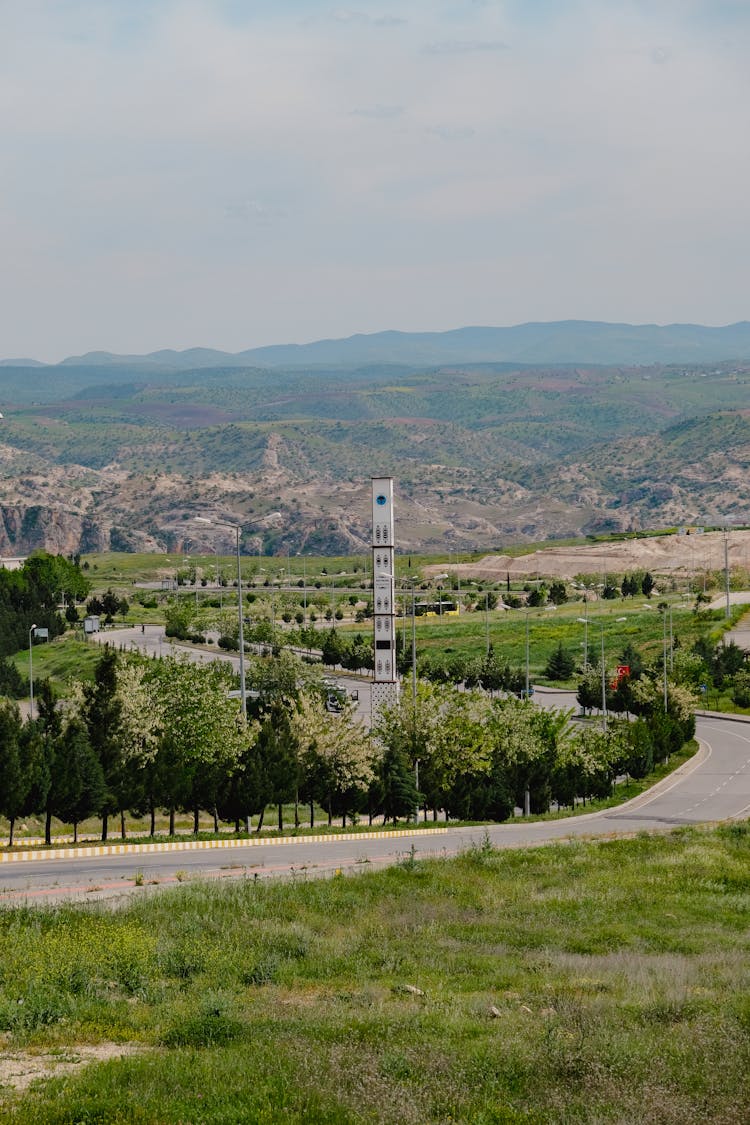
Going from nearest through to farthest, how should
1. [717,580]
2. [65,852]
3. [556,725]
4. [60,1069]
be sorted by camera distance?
[60,1069]
[65,852]
[556,725]
[717,580]

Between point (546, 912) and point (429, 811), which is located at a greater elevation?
point (546, 912)

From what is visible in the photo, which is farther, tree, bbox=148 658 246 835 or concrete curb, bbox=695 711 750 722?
concrete curb, bbox=695 711 750 722

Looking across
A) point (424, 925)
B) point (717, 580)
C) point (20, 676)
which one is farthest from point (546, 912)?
point (717, 580)

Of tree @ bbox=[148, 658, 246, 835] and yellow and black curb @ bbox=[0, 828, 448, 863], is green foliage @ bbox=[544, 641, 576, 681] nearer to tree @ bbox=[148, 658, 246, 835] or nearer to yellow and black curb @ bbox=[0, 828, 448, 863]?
tree @ bbox=[148, 658, 246, 835]

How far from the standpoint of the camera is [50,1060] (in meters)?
16.4

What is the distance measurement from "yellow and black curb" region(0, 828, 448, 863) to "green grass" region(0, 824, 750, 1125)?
312 inches

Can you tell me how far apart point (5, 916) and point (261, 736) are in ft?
77.2

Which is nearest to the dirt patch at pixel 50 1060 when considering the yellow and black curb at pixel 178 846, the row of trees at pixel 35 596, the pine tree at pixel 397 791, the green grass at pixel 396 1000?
the green grass at pixel 396 1000

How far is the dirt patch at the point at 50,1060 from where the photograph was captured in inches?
614

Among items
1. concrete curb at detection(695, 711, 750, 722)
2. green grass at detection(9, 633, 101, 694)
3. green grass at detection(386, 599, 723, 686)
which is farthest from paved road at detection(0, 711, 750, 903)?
green grass at detection(386, 599, 723, 686)

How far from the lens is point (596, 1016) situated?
→ 59.4 feet

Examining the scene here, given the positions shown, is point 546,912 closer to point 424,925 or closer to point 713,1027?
point 424,925

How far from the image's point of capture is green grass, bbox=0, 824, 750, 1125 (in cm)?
1474

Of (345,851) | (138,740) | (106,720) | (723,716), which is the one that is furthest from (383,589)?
(345,851)
